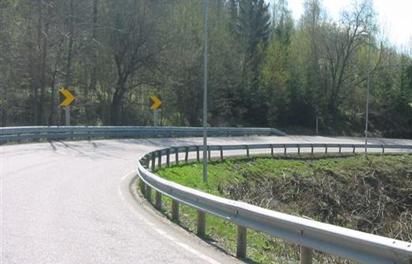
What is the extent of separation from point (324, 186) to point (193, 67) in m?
26.2

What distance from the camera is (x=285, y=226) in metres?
7.47

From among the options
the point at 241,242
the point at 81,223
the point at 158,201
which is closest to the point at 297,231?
the point at 241,242

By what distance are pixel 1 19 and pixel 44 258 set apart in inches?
1454

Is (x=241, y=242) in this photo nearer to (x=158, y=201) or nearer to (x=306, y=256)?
(x=306, y=256)

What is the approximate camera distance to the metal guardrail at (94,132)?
95.6 ft

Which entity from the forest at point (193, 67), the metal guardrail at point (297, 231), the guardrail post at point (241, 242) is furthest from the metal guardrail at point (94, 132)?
the guardrail post at point (241, 242)

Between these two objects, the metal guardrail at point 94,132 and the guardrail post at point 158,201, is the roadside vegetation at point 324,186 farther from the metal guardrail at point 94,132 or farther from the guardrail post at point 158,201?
the metal guardrail at point 94,132

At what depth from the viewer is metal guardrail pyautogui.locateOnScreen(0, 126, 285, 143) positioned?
29141 millimetres

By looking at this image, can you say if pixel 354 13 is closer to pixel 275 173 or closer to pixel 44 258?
pixel 275 173

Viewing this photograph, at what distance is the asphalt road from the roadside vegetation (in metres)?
1.59

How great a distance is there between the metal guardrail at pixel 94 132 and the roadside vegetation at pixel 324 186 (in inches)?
353

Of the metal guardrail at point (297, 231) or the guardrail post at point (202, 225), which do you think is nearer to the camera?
the metal guardrail at point (297, 231)

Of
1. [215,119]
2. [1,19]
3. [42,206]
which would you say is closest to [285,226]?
[42,206]

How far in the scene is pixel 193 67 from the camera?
52062mm
